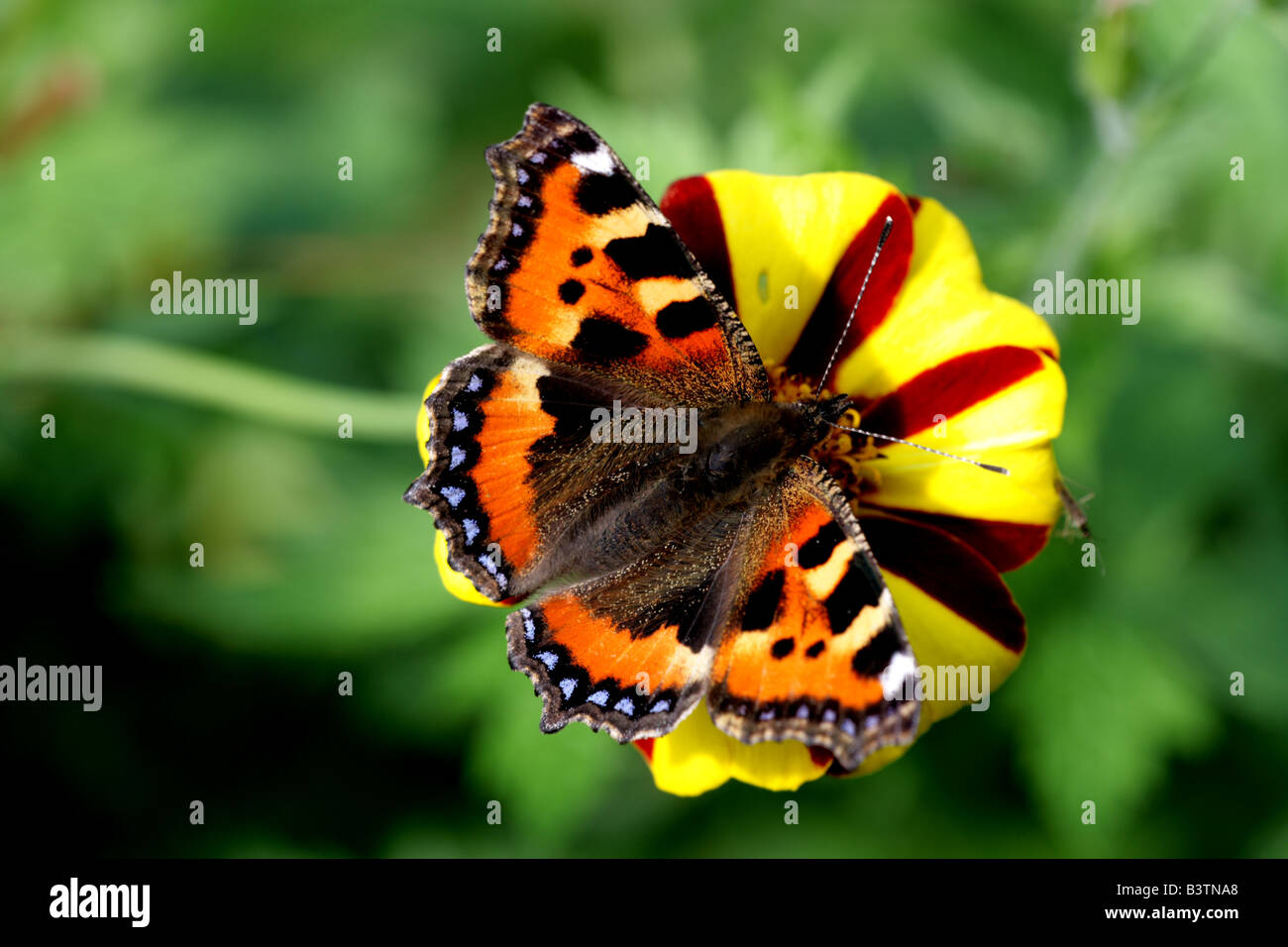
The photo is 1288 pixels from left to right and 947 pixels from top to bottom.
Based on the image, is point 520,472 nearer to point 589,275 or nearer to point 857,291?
point 589,275

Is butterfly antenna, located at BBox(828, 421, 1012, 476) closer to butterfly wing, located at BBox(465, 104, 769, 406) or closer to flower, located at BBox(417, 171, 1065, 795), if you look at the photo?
flower, located at BBox(417, 171, 1065, 795)

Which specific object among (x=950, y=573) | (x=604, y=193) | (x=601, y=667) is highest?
(x=604, y=193)

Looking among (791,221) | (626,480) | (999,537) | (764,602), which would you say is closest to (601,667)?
(764,602)

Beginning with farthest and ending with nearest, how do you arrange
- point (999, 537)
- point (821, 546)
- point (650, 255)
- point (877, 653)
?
point (999, 537)
point (650, 255)
point (821, 546)
point (877, 653)

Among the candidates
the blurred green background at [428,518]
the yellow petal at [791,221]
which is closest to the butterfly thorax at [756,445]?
the yellow petal at [791,221]

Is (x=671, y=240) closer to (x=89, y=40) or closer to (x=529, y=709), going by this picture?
(x=529, y=709)

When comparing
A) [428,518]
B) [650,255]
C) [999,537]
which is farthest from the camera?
[428,518]

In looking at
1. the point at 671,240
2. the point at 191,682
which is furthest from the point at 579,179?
the point at 191,682
